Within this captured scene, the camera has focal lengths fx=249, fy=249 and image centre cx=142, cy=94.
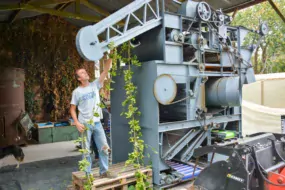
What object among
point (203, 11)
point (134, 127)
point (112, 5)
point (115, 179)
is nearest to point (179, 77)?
point (134, 127)

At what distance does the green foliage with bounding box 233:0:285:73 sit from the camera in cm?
1442

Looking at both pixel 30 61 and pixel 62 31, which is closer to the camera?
pixel 30 61

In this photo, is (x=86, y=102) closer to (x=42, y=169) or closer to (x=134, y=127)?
(x=134, y=127)

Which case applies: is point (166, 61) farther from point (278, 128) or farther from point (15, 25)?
point (15, 25)

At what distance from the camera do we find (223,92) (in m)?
4.77

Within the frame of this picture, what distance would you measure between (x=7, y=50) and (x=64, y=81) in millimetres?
2141

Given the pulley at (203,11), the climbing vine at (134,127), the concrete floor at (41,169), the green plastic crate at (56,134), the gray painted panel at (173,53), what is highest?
the pulley at (203,11)

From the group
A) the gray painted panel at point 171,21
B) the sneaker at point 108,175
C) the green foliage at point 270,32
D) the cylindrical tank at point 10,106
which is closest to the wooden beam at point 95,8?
the cylindrical tank at point 10,106

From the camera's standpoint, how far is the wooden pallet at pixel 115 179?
144 inches

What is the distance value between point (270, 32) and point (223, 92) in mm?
11812

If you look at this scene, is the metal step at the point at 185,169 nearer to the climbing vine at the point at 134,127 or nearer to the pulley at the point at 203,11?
the climbing vine at the point at 134,127

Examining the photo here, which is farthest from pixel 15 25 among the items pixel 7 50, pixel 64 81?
pixel 64 81

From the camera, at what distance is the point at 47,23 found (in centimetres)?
934

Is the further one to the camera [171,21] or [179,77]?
[179,77]
